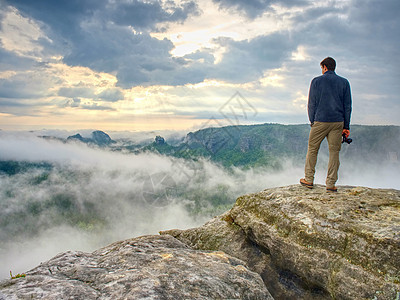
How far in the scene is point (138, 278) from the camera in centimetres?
541

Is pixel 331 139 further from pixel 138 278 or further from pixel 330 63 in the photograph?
pixel 138 278

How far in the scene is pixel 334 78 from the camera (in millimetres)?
9680

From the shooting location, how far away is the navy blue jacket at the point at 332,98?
9.64m

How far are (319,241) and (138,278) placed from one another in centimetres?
568

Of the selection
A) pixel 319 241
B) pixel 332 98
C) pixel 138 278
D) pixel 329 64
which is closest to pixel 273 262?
pixel 319 241

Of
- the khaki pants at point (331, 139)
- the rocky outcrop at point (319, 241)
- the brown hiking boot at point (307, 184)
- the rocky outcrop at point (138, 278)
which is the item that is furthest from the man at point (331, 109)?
the rocky outcrop at point (138, 278)

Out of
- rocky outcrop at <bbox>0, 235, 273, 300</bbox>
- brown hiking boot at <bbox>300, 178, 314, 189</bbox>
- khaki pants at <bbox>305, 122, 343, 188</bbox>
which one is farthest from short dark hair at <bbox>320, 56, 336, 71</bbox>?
rocky outcrop at <bbox>0, 235, 273, 300</bbox>

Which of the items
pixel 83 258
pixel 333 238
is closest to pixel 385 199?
pixel 333 238

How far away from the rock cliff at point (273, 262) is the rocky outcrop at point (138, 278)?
2 cm

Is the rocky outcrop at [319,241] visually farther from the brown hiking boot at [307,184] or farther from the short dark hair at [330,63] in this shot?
the short dark hair at [330,63]

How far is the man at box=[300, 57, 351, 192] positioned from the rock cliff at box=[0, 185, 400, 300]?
195 centimetres

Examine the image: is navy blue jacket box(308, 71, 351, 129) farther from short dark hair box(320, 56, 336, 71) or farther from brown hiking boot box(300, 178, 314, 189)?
brown hiking boot box(300, 178, 314, 189)

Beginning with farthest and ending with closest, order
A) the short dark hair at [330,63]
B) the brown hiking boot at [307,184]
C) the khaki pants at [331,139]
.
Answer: the brown hiking boot at [307,184]
the short dark hair at [330,63]
the khaki pants at [331,139]

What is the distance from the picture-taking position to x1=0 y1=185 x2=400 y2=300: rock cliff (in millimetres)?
5254
